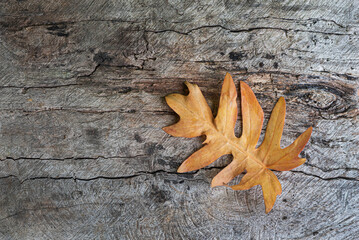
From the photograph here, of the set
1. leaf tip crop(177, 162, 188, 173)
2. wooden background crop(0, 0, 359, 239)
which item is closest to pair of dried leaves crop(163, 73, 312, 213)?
leaf tip crop(177, 162, 188, 173)

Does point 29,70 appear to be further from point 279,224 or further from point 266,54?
point 279,224

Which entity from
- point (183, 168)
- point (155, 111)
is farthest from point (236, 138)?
point (155, 111)

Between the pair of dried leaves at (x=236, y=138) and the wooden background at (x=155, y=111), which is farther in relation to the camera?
the wooden background at (x=155, y=111)

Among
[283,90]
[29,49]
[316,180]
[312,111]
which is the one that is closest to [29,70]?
[29,49]

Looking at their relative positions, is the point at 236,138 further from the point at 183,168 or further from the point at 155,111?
the point at 155,111

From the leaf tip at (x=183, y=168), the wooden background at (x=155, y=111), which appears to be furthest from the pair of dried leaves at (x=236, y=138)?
the wooden background at (x=155, y=111)

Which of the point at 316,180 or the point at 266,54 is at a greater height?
the point at 266,54

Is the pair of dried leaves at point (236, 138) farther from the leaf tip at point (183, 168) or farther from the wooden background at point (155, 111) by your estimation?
the wooden background at point (155, 111)
